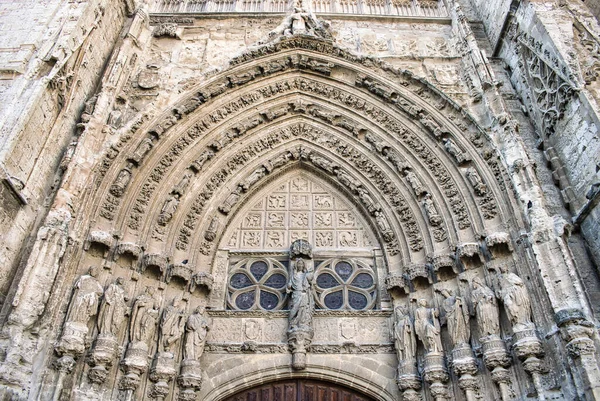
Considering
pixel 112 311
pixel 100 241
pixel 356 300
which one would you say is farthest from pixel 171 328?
pixel 356 300

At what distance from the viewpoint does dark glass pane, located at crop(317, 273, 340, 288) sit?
7.92 meters

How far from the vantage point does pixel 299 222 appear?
28.2 feet

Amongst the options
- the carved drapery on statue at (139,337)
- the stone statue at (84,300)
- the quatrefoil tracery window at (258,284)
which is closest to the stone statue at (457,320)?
the quatrefoil tracery window at (258,284)

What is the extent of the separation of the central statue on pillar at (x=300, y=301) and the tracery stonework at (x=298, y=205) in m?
0.03

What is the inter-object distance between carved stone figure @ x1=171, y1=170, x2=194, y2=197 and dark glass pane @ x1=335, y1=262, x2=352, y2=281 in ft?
9.01

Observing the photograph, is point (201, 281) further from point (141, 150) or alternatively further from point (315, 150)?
point (315, 150)

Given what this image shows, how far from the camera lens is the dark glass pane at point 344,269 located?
26.4 ft

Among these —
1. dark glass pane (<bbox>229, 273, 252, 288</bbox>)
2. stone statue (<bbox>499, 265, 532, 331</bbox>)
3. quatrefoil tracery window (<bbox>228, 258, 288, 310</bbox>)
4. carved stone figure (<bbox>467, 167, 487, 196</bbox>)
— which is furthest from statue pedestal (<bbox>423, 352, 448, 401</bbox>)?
dark glass pane (<bbox>229, 273, 252, 288</bbox>)

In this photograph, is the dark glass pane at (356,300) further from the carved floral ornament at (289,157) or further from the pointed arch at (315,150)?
the carved floral ornament at (289,157)

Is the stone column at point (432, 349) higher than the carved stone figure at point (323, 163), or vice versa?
the carved stone figure at point (323, 163)

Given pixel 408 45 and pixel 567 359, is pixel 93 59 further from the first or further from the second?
pixel 567 359

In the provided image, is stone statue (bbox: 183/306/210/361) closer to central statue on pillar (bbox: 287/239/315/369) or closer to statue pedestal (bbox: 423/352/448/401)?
central statue on pillar (bbox: 287/239/315/369)

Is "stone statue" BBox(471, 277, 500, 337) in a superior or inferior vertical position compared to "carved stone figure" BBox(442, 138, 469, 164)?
inferior

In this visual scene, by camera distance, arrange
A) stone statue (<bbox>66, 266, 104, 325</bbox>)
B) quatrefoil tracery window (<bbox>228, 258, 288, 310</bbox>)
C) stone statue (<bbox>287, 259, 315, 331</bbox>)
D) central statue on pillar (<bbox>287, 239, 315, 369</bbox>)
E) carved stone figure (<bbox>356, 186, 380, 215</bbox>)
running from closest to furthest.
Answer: stone statue (<bbox>66, 266, 104, 325</bbox>) < central statue on pillar (<bbox>287, 239, 315, 369</bbox>) < stone statue (<bbox>287, 259, 315, 331</bbox>) < quatrefoil tracery window (<bbox>228, 258, 288, 310</bbox>) < carved stone figure (<bbox>356, 186, 380, 215</bbox>)
